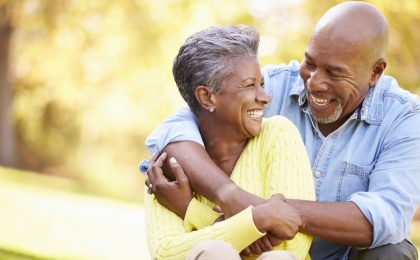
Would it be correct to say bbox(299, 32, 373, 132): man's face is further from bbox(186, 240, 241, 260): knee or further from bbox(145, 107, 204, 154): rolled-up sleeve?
bbox(186, 240, 241, 260): knee

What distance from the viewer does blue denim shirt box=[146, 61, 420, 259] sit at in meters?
3.46

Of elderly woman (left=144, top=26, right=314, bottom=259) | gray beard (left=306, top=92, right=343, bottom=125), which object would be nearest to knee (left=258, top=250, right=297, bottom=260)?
elderly woman (left=144, top=26, right=314, bottom=259)

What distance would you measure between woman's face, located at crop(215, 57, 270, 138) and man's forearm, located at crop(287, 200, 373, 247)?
401mm

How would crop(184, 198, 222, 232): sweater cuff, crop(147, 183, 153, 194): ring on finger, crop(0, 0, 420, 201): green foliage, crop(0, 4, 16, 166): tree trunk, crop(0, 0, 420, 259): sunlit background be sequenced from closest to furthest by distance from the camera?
crop(184, 198, 222, 232): sweater cuff, crop(147, 183, 153, 194): ring on finger, crop(0, 0, 420, 259): sunlit background, crop(0, 0, 420, 201): green foliage, crop(0, 4, 16, 166): tree trunk

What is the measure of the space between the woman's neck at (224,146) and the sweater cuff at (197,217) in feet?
0.74

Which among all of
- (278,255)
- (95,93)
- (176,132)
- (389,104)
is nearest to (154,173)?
(176,132)

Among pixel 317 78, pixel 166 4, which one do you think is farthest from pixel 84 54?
pixel 317 78

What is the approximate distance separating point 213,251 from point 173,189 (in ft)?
1.57

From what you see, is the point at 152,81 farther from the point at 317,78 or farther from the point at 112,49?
the point at 317,78

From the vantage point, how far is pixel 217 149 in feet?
11.4

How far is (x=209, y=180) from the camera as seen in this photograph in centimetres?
326

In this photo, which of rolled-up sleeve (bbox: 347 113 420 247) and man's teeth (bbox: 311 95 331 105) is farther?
man's teeth (bbox: 311 95 331 105)

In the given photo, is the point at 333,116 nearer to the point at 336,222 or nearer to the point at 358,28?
the point at 358,28

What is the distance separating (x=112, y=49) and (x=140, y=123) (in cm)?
421
